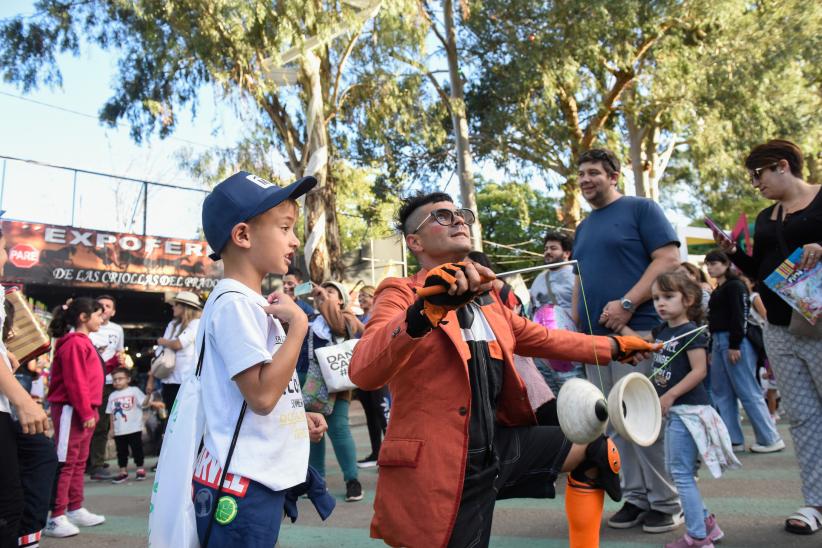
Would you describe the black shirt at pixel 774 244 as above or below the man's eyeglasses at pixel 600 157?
below

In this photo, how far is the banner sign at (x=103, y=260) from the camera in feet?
53.5

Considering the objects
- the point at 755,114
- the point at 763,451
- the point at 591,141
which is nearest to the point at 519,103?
the point at 591,141

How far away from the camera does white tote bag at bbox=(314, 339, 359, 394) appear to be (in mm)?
5867

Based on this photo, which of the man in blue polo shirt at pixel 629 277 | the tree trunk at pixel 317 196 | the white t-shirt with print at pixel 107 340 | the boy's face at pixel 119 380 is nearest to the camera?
the man in blue polo shirt at pixel 629 277

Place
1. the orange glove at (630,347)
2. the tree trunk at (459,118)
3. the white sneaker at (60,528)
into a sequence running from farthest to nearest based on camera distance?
the tree trunk at (459,118) < the white sneaker at (60,528) < the orange glove at (630,347)

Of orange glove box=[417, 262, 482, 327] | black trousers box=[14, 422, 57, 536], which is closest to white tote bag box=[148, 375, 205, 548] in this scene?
orange glove box=[417, 262, 482, 327]

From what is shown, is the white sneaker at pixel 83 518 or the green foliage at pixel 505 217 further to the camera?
the green foliage at pixel 505 217

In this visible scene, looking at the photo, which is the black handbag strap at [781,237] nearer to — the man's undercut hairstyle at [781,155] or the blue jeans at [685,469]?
the man's undercut hairstyle at [781,155]

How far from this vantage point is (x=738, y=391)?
282 inches

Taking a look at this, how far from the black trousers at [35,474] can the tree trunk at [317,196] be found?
1201cm

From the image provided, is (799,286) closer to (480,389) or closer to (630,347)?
(630,347)

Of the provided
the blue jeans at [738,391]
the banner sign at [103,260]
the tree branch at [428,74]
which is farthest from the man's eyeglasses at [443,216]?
the banner sign at [103,260]

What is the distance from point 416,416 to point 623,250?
2.19m

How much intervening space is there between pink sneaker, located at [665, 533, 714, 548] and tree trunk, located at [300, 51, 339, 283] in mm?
12699
